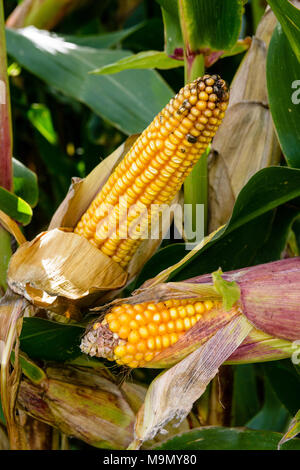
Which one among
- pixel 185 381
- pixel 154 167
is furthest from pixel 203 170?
pixel 185 381

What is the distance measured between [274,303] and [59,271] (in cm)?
25

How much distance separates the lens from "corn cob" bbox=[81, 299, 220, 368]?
550mm

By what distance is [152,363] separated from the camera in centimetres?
58

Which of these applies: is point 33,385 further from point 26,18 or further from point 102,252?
point 26,18

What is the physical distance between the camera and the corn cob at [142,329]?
55 centimetres

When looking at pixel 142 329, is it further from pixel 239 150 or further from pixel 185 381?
pixel 239 150

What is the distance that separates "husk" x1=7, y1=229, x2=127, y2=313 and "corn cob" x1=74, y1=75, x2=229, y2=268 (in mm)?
27

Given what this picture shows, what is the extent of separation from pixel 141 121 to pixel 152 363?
0.51 metres

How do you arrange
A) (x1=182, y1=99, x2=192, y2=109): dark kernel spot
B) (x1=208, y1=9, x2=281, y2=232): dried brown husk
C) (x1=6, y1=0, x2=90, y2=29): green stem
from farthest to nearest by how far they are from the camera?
(x1=6, y1=0, x2=90, y2=29): green stem, (x1=208, y1=9, x2=281, y2=232): dried brown husk, (x1=182, y1=99, x2=192, y2=109): dark kernel spot

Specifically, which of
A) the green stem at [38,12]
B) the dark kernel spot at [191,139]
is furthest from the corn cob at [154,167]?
the green stem at [38,12]

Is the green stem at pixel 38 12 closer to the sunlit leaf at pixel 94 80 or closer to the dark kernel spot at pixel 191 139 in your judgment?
the sunlit leaf at pixel 94 80

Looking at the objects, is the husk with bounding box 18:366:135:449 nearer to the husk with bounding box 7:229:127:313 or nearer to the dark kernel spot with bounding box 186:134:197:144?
the husk with bounding box 7:229:127:313

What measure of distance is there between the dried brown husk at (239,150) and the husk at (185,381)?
0.27 m

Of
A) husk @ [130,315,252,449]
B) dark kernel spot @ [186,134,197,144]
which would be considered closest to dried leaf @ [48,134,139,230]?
dark kernel spot @ [186,134,197,144]
